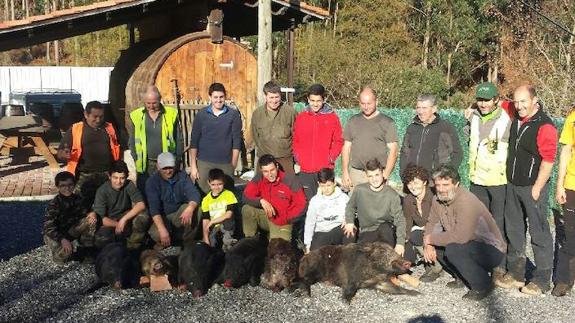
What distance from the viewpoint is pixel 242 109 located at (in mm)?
13805

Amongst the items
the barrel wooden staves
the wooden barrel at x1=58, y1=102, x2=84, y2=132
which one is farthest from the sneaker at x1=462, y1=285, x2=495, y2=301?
the wooden barrel at x1=58, y1=102, x2=84, y2=132

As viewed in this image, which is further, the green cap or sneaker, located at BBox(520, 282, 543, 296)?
the green cap

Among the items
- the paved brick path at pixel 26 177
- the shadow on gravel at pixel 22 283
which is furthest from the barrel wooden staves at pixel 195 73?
the shadow on gravel at pixel 22 283

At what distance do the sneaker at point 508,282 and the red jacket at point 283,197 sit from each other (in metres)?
2.17

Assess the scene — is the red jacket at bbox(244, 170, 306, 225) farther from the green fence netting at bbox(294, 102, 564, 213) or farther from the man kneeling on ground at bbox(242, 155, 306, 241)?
the green fence netting at bbox(294, 102, 564, 213)

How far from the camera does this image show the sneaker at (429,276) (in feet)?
20.3

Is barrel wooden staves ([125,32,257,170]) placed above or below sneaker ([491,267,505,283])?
above

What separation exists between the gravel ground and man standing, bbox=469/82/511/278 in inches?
28.3

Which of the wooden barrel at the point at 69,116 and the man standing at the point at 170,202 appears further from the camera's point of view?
the wooden barrel at the point at 69,116

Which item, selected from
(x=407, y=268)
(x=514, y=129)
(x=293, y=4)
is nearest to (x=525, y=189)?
(x=514, y=129)

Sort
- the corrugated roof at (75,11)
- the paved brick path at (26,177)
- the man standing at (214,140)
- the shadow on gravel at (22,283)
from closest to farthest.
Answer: the shadow on gravel at (22,283) < the man standing at (214,140) < the corrugated roof at (75,11) < the paved brick path at (26,177)

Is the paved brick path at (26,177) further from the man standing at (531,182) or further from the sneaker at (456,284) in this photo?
the man standing at (531,182)

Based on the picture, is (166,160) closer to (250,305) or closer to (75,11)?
(250,305)

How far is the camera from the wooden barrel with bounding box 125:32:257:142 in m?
13.0
